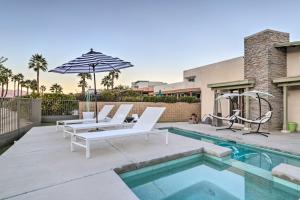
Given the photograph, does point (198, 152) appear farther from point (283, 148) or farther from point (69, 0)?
point (69, 0)

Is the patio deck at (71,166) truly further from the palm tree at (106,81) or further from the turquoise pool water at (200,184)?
the palm tree at (106,81)

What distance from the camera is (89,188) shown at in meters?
3.19

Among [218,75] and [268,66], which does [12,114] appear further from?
[218,75]

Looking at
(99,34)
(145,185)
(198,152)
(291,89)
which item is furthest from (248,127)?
(99,34)

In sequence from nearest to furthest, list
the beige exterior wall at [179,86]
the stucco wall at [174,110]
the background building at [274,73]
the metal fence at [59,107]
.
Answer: the background building at [274,73] < the metal fence at [59,107] < the stucco wall at [174,110] < the beige exterior wall at [179,86]

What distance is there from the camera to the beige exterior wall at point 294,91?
33.1 feet

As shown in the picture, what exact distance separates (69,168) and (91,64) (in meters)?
5.29

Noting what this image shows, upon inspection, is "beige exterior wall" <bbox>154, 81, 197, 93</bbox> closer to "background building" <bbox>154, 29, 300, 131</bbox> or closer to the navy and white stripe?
"background building" <bbox>154, 29, 300, 131</bbox>

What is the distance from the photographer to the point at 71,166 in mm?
4227

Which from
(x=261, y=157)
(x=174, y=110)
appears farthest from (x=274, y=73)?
(x=174, y=110)

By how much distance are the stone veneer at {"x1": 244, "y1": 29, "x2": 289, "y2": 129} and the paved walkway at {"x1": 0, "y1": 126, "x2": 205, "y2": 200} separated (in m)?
6.10

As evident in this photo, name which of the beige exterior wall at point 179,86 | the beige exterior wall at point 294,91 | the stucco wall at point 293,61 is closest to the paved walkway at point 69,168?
the beige exterior wall at point 294,91

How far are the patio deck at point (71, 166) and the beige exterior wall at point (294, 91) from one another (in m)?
4.58

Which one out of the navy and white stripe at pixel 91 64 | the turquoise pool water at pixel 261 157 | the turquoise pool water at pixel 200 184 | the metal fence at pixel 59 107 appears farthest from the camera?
the metal fence at pixel 59 107
